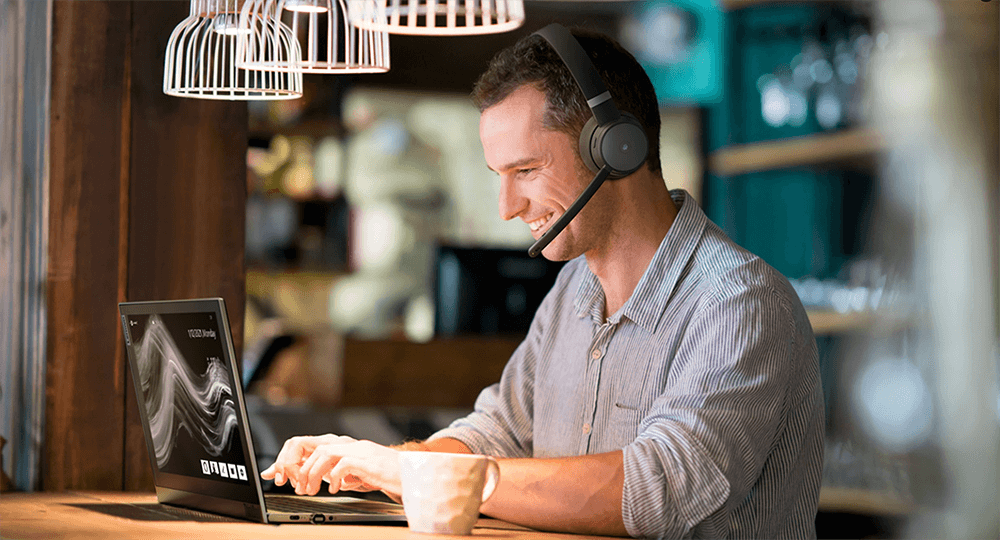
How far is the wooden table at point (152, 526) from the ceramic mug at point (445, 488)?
Answer: 0.6 inches

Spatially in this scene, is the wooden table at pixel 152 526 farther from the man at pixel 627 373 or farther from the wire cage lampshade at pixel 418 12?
the wire cage lampshade at pixel 418 12

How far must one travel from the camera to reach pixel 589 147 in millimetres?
1299

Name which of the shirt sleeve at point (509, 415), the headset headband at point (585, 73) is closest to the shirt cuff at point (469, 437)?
the shirt sleeve at point (509, 415)

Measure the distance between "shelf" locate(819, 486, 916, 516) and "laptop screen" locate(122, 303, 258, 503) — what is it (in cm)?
173

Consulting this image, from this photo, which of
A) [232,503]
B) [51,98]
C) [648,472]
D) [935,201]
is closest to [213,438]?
[232,503]

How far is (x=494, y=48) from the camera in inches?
219

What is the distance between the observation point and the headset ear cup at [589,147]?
1289mm

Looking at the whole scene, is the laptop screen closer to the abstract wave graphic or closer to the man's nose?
the abstract wave graphic

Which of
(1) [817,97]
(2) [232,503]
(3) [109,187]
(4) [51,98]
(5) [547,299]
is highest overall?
(1) [817,97]

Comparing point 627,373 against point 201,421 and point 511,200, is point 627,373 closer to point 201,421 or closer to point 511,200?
point 511,200

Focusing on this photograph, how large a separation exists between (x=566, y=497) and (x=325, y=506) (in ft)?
0.95

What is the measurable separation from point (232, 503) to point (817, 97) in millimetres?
2067

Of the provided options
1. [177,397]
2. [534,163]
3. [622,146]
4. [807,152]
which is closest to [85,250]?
[177,397]

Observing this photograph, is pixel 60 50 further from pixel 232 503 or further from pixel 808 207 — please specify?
pixel 808 207
